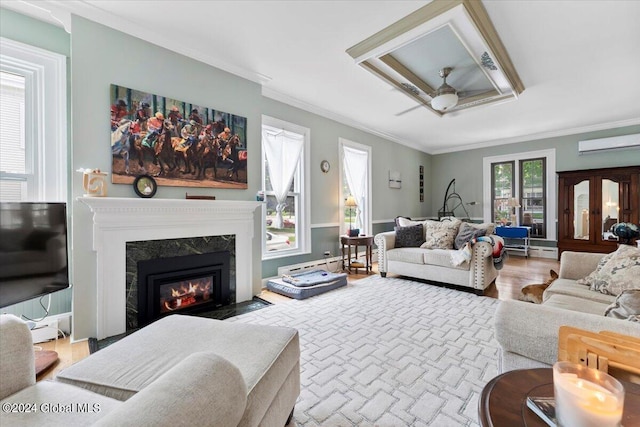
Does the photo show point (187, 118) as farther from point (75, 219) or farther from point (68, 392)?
point (68, 392)

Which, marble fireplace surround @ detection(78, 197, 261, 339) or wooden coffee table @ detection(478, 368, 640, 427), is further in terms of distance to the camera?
marble fireplace surround @ detection(78, 197, 261, 339)

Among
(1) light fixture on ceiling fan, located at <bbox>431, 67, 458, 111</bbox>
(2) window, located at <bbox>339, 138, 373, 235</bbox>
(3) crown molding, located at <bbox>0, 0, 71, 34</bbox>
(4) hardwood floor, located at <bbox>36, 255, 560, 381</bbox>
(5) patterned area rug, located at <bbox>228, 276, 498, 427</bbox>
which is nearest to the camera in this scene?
(5) patterned area rug, located at <bbox>228, 276, 498, 427</bbox>

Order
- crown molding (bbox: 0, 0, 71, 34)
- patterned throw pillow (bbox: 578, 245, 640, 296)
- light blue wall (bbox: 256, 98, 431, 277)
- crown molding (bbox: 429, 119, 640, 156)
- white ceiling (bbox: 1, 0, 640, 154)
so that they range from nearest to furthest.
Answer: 1. patterned throw pillow (bbox: 578, 245, 640, 296)
2. crown molding (bbox: 0, 0, 71, 34)
3. white ceiling (bbox: 1, 0, 640, 154)
4. light blue wall (bbox: 256, 98, 431, 277)
5. crown molding (bbox: 429, 119, 640, 156)

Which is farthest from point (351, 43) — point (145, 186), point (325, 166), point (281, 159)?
point (145, 186)

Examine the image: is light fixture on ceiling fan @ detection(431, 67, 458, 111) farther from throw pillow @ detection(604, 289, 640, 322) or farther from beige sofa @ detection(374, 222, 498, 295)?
throw pillow @ detection(604, 289, 640, 322)

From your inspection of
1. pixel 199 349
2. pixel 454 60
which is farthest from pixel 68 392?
pixel 454 60

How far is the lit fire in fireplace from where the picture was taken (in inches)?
105

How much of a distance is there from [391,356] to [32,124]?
11.3 ft

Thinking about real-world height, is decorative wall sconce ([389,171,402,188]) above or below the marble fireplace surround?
above

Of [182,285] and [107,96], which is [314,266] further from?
[107,96]

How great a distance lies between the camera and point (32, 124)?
2289mm

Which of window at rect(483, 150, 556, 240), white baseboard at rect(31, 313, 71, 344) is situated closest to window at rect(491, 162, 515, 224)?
window at rect(483, 150, 556, 240)

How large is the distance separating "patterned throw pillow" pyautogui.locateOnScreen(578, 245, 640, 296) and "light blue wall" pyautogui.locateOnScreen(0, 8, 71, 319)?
4.36 meters

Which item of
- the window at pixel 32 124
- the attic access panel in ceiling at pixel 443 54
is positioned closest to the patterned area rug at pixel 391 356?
the window at pixel 32 124
